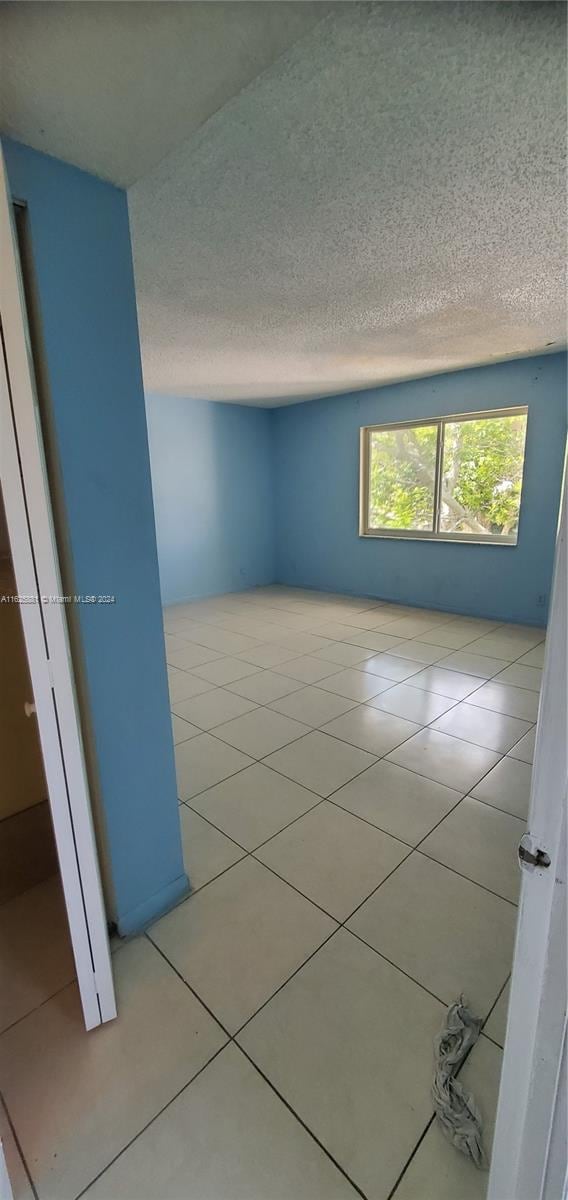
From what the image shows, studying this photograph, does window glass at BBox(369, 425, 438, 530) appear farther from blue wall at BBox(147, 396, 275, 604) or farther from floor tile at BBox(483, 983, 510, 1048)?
floor tile at BBox(483, 983, 510, 1048)

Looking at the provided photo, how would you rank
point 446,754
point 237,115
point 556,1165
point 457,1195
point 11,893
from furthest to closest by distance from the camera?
1. point 446,754
2. point 11,893
3. point 237,115
4. point 457,1195
5. point 556,1165

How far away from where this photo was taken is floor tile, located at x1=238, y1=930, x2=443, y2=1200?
38.9 inches

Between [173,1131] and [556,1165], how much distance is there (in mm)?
819

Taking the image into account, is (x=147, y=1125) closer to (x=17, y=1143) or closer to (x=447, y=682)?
(x=17, y=1143)

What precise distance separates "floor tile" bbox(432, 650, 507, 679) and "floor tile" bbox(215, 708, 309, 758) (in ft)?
4.85

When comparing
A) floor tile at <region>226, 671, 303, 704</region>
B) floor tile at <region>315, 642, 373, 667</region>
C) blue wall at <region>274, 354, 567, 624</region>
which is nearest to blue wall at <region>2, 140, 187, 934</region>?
floor tile at <region>226, 671, 303, 704</region>

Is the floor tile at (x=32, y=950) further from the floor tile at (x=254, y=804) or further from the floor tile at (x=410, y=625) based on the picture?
the floor tile at (x=410, y=625)

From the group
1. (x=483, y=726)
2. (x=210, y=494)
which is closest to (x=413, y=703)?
(x=483, y=726)

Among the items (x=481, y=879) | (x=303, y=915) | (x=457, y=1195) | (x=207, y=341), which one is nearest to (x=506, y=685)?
(x=481, y=879)

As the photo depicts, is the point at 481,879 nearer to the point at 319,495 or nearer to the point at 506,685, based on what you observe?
the point at 506,685

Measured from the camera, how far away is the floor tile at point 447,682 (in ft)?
10.3

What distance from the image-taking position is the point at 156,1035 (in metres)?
1.19

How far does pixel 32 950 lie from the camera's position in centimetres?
142

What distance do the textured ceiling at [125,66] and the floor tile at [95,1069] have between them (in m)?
2.17
